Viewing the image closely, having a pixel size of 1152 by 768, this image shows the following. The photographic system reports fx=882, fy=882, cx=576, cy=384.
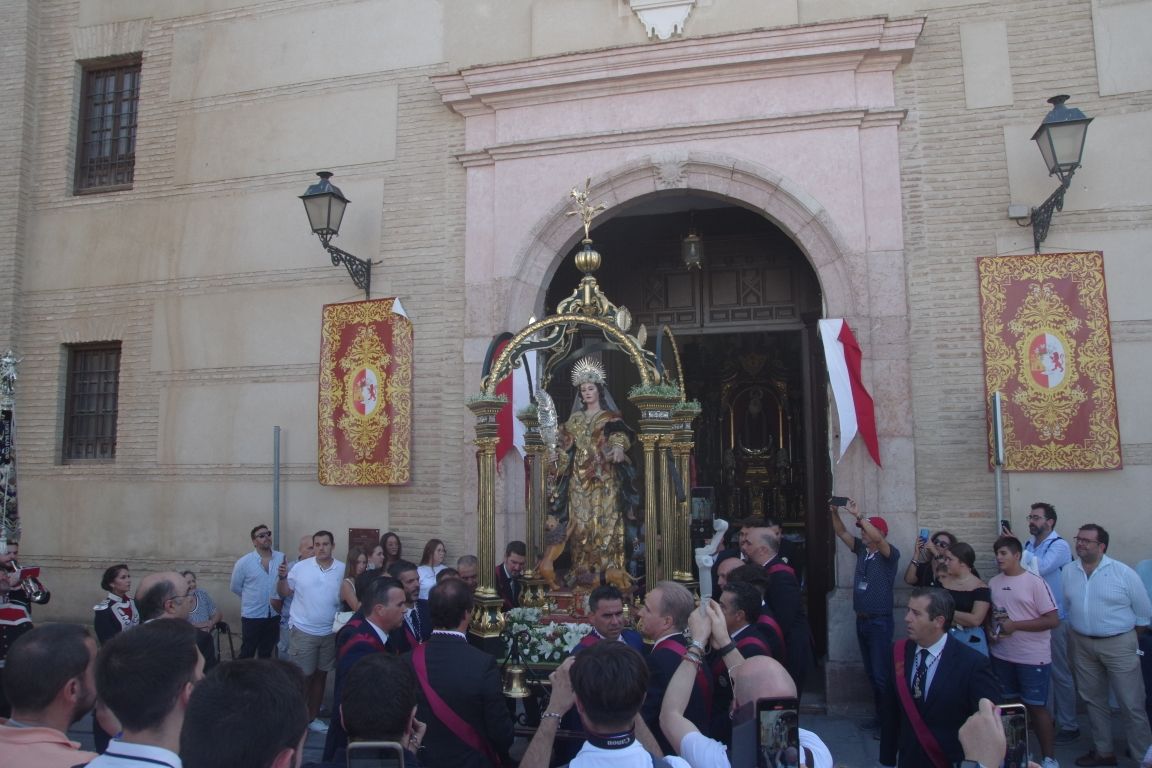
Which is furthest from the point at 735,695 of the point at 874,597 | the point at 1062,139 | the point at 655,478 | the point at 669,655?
the point at 1062,139

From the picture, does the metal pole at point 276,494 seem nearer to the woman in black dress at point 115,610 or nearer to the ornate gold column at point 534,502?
the woman in black dress at point 115,610

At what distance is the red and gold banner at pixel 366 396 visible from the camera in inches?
360

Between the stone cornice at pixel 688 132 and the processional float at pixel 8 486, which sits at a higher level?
the stone cornice at pixel 688 132

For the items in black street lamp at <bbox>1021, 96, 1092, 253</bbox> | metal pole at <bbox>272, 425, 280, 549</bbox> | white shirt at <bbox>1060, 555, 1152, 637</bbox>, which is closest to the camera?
white shirt at <bbox>1060, 555, 1152, 637</bbox>

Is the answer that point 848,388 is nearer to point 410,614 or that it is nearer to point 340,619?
point 410,614

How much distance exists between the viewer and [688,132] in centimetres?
863

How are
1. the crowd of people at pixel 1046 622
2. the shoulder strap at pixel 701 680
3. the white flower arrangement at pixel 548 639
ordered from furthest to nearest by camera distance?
the crowd of people at pixel 1046 622 < the white flower arrangement at pixel 548 639 < the shoulder strap at pixel 701 680

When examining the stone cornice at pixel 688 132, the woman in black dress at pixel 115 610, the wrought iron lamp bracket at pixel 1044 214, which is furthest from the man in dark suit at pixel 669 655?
the stone cornice at pixel 688 132

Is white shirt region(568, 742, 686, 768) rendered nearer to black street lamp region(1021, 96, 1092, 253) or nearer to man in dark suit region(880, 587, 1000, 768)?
man in dark suit region(880, 587, 1000, 768)

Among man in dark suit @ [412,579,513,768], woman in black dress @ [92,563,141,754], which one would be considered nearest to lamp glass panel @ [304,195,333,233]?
woman in black dress @ [92,563,141,754]

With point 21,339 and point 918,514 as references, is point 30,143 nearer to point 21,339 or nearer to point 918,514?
point 21,339

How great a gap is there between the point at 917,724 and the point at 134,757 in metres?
3.00

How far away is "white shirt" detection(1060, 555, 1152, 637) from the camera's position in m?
6.21

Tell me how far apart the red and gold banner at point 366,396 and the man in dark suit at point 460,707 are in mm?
5448
